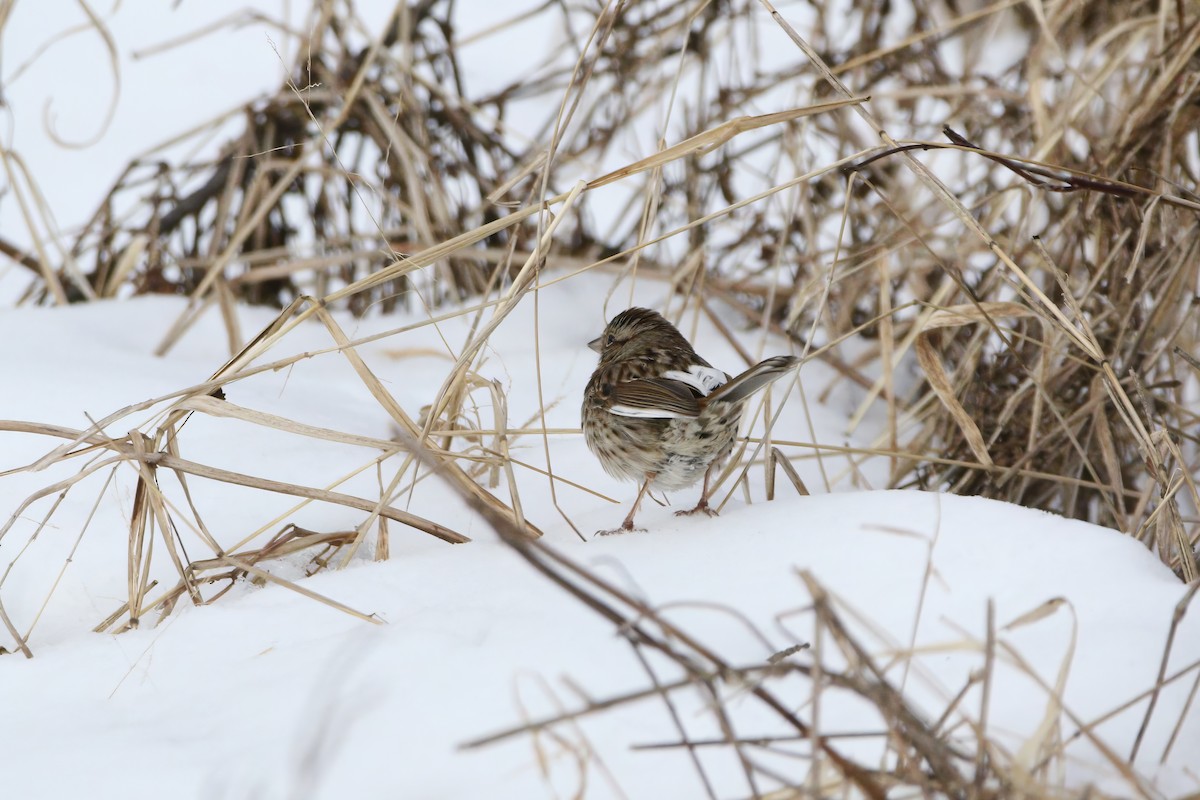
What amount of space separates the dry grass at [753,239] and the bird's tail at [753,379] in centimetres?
22

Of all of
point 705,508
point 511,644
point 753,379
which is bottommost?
point 705,508

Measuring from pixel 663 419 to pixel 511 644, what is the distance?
0.91m

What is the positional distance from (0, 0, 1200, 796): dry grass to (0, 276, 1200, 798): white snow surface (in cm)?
12

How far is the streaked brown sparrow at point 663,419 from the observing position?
2410 mm

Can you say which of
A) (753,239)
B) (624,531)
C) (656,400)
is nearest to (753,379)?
(656,400)

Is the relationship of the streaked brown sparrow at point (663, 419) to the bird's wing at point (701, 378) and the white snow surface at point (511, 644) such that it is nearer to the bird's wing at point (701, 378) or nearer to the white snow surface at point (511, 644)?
the bird's wing at point (701, 378)

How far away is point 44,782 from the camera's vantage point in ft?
5.38

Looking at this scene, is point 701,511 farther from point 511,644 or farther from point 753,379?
point 511,644

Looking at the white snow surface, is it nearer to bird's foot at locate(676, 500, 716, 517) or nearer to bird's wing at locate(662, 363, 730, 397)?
bird's foot at locate(676, 500, 716, 517)

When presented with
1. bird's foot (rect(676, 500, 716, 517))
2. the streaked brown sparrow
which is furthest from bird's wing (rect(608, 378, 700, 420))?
bird's foot (rect(676, 500, 716, 517))

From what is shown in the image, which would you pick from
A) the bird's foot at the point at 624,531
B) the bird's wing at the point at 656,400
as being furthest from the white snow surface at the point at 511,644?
the bird's wing at the point at 656,400

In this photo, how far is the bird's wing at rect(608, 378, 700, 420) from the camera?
95.0 inches

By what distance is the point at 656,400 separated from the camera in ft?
8.07

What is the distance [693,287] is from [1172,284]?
130cm
